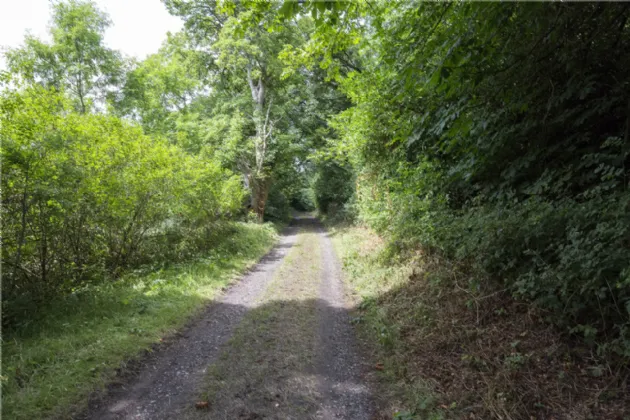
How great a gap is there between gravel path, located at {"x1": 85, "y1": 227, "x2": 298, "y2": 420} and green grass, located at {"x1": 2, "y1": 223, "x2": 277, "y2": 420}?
0.28 metres

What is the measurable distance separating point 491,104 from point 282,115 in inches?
660

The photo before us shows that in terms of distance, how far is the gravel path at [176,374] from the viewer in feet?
11.1

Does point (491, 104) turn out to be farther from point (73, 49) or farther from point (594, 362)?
point (73, 49)

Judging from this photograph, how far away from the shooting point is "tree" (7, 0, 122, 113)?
19.1 m

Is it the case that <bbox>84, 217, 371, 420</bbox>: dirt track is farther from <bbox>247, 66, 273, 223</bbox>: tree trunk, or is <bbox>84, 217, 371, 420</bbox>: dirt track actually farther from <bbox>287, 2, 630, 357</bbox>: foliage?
<bbox>247, 66, 273, 223</bbox>: tree trunk

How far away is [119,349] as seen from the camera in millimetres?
4453

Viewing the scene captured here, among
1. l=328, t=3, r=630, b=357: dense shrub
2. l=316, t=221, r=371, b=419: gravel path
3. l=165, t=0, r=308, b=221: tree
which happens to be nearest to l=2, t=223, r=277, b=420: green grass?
l=316, t=221, r=371, b=419: gravel path

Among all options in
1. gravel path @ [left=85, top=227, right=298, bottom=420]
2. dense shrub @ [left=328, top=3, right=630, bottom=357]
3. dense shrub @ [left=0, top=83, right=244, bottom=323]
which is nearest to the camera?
dense shrub @ [left=328, top=3, right=630, bottom=357]

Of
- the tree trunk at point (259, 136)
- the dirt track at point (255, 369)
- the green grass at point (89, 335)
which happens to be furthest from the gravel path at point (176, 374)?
the tree trunk at point (259, 136)

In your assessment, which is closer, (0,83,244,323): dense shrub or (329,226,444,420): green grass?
(329,226,444,420): green grass

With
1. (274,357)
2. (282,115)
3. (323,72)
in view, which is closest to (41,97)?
(274,357)

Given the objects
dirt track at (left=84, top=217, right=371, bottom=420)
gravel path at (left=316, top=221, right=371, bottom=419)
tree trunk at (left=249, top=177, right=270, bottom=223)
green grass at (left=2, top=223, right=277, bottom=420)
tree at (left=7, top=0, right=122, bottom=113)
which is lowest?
gravel path at (left=316, top=221, right=371, bottom=419)

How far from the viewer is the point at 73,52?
19859 mm

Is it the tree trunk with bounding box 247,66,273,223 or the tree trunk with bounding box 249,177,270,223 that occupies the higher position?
the tree trunk with bounding box 247,66,273,223
